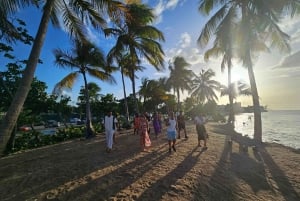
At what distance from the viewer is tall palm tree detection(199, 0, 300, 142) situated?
11078mm

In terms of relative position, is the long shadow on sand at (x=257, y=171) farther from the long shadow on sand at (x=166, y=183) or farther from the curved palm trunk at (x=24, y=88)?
the curved palm trunk at (x=24, y=88)

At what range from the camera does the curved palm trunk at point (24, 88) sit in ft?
14.3

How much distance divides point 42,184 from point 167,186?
322 cm

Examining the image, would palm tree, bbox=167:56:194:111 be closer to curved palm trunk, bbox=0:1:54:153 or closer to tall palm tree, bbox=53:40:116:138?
tall palm tree, bbox=53:40:116:138

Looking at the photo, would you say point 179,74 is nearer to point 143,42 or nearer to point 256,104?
point 143,42

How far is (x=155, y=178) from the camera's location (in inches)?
223

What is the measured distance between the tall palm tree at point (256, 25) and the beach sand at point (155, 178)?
5412mm

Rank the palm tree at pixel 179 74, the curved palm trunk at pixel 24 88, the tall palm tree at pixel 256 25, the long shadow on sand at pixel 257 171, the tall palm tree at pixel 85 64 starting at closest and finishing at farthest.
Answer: the curved palm trunk at pixel 24 88 → the long shadow on sand at pixel 257 171 → the tall palm tree at pixel 256 25 → the tall palm tree at pixel 85 64 → the palm tree at pixel 179 74

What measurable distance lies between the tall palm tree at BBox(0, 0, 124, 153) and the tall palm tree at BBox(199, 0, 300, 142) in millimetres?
8321

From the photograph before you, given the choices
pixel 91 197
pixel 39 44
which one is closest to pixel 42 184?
pixel 91 197

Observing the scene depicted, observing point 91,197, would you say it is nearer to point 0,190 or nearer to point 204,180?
point 0,190

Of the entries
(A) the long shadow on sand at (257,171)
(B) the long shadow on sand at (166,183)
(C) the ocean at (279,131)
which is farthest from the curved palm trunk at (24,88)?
(C) the ocean at (279,131)

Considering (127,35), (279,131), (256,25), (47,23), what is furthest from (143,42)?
(279,131)

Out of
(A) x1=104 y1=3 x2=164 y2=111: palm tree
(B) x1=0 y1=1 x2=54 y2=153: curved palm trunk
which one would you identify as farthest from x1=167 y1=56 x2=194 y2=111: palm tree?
(B) x1=0 y1=1 x2=54 y2=153: curved palm trunk
